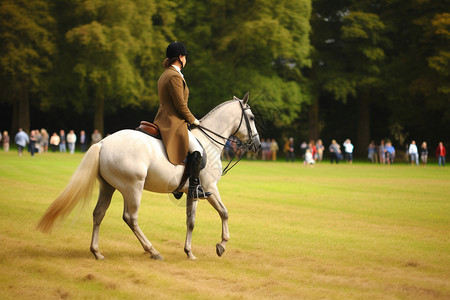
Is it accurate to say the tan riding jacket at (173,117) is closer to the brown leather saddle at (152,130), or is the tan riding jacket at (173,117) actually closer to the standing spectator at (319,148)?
the brown leather saddle at (152,130)

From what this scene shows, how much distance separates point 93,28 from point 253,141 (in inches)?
1428

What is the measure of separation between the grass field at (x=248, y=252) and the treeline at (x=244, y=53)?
94.6 ft

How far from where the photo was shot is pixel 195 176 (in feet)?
28.8

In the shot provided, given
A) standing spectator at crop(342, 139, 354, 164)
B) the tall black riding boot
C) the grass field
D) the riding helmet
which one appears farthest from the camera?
standing spectator at crop(342, 139, 354, 164)

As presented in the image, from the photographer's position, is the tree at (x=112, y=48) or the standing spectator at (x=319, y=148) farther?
the tree at (x=112, y=48)

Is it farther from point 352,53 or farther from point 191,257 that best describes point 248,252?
point 352,53

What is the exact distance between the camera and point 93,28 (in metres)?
43.6

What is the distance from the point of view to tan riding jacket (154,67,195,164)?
8594mm

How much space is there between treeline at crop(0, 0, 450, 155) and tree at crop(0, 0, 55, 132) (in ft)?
0.28

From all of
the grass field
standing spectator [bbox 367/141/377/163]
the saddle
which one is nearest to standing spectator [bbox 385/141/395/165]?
standing spectator [bbox 367/141/377/163]

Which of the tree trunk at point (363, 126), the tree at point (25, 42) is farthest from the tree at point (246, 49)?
the tree at point (25, 42)

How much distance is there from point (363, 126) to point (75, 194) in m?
45.3

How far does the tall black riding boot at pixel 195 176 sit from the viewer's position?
873 cm

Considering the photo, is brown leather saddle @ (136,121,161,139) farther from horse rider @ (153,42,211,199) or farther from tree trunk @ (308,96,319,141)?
tree trunk @ (308,96,319,141)
